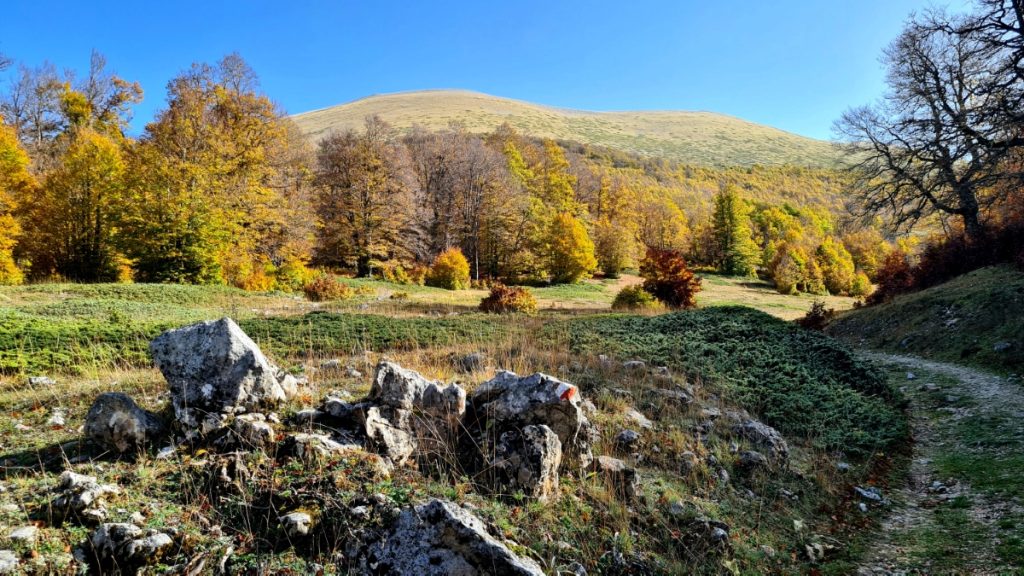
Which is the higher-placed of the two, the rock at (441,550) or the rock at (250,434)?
the rock at (250,434)

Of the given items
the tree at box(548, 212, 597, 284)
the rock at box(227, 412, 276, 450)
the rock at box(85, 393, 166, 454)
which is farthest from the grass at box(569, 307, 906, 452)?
the tree at box(548, 212, 597, 284)

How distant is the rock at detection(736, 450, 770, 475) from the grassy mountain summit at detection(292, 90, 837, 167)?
93.3 metres

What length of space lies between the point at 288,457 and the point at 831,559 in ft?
15.5

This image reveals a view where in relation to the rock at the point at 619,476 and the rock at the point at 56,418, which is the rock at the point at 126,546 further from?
the rock at the point at 619,476

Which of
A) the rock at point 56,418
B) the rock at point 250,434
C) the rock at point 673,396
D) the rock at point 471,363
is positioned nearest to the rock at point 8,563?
the rock at point 250,434

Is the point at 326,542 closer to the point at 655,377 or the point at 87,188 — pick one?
the point at 655,377

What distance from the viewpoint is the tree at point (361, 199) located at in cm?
3350

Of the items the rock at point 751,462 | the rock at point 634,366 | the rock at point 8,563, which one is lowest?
the rock at point 751,462

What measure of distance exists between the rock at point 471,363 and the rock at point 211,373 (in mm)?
3226

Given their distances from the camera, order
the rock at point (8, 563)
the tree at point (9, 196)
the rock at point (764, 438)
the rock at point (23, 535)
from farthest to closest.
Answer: the tree at point (9, 196) < the rock at point (764, 438) < the rock at point (23, 535) < the rock at point (8, 563)

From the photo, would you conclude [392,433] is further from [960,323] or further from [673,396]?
[960,323]

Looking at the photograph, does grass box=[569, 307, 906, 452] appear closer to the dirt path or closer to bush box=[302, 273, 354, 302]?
the dirt path

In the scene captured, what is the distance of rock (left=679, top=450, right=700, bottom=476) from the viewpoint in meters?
4.91

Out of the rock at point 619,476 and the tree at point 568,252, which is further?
the tree at point 568,252
